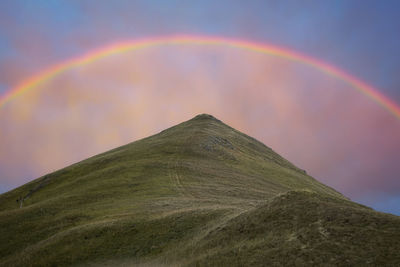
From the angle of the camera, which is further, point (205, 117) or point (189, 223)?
point (205, 117)

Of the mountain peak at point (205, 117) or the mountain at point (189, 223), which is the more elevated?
the mountain peak at point (205, 117)

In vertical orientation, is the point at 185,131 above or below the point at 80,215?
above

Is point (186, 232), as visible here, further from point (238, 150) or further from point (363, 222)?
point (238, 150)

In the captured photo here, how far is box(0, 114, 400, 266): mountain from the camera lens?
71.5 ft

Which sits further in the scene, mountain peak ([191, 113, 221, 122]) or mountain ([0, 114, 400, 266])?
mountain peak ([191, 113, 221, 122])

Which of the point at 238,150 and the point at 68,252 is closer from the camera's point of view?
the point at 68,252

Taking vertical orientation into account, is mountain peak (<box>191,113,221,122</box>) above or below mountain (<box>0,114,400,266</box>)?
above

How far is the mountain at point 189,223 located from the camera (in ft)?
71.5

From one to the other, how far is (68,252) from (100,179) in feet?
125

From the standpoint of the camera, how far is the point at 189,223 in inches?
1407

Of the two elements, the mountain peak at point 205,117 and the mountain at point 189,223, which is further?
the mountain peak at point 205,117

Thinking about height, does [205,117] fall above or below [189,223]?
above

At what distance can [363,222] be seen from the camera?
76.4 feet

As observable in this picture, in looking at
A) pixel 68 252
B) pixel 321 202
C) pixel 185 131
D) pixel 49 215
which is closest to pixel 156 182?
pixel 49 215
